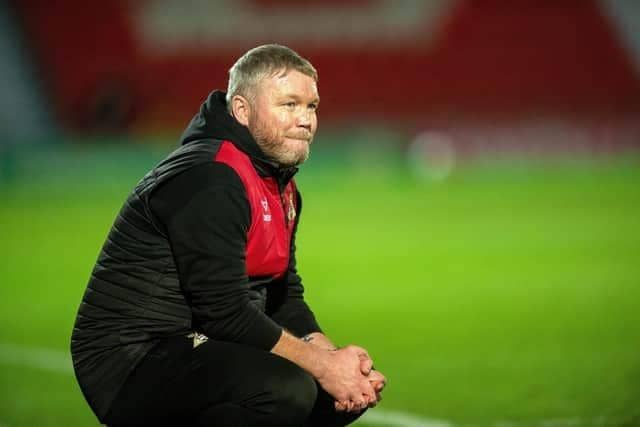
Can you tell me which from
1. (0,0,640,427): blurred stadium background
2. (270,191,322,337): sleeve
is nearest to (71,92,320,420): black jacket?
(270,191,322,337): sleeve

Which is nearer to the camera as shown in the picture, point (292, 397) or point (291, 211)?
point (292, 397)

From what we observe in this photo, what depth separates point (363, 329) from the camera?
806 cm

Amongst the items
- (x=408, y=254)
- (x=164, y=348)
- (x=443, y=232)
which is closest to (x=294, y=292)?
(x=164, y=348)

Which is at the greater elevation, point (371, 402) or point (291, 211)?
point (291, 211)

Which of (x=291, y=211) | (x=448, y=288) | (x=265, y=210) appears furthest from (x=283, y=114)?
(x=448, y=288)

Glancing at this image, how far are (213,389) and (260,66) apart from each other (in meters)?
1.26

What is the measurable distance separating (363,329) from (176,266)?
4.24 metres

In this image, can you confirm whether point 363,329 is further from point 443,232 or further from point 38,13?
point 38,13

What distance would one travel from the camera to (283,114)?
4.09 metres

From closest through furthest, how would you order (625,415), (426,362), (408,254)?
1. (625,415)
2. (426,362)
3. (408,254)

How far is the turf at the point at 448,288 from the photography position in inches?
234

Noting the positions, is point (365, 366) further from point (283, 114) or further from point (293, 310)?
point (283, 114)

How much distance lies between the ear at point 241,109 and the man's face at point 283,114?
0.06 ft

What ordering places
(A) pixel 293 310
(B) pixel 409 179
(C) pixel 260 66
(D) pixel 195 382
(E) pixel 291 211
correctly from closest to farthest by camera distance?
(D) pixel 195 382 < (C) pixel 260 66 < (E) pixel 291 211 < (A) pixel 293 310 < (B) pixel 409 179
